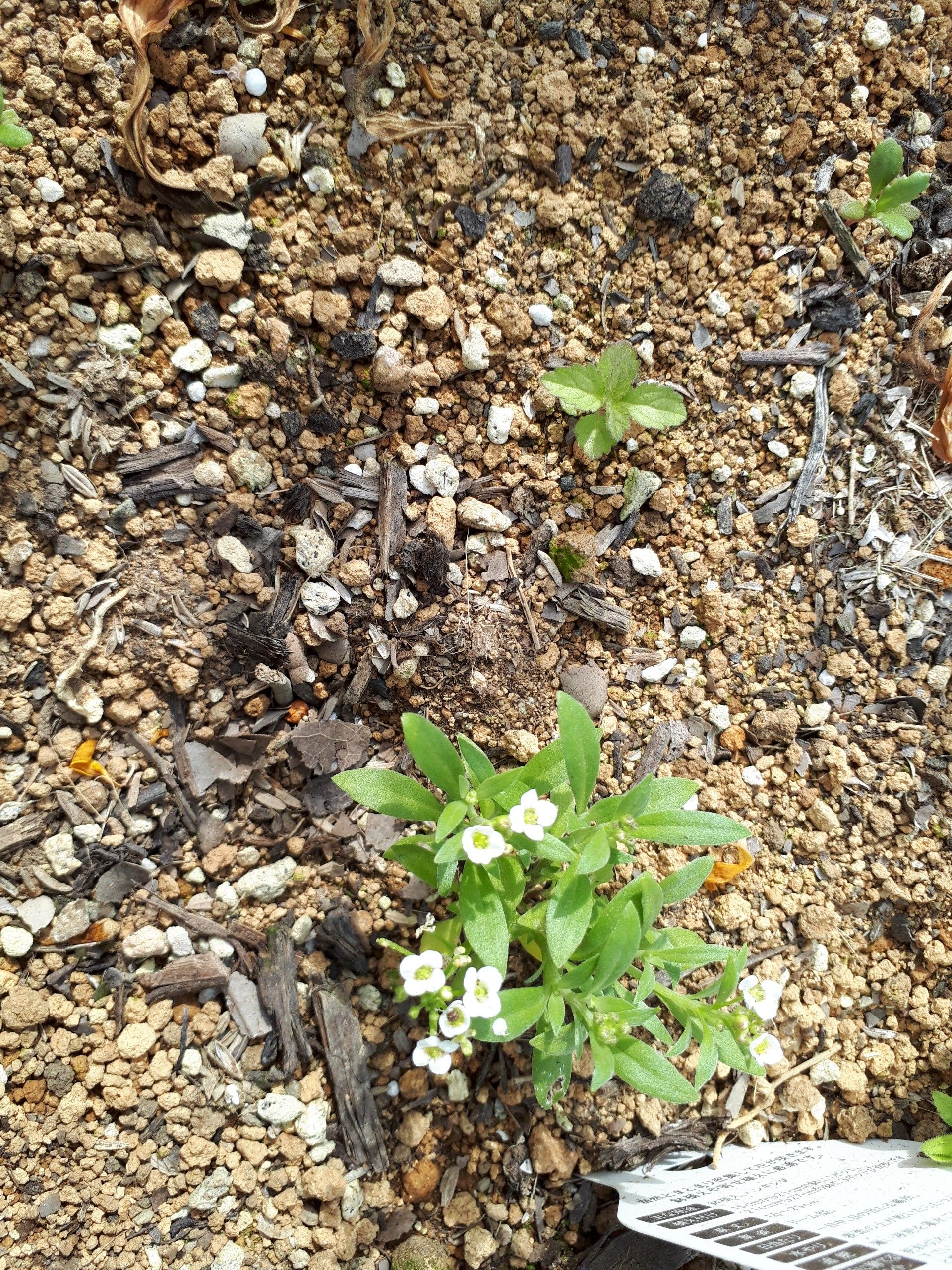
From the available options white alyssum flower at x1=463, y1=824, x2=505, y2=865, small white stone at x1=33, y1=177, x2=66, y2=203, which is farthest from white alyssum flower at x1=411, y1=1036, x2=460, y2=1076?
small white stone at x1=33, y1=177, x2=66, y2=203

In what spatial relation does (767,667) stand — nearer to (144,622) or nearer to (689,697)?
(689,697)

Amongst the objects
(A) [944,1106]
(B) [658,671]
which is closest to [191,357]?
(B) [658,671]

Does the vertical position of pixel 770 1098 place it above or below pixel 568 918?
below

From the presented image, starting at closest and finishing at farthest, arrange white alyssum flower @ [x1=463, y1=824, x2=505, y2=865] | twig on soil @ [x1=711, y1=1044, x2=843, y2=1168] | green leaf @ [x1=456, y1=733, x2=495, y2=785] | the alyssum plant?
white alyssum flower @ [x1=463, y1=824, x2=505, y2=865]
the alyssum plant
green leaf @ [x1=456, y1=733, x2=495, y2=785]
twig on soil @ [x1=711, y1=1044, x2=843, y2=1168]

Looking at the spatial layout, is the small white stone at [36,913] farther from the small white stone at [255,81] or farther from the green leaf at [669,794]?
the small white stone at [255,81]

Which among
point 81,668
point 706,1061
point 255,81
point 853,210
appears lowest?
point 706,1061

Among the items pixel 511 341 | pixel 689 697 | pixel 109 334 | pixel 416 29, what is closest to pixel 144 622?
pixel 109 334

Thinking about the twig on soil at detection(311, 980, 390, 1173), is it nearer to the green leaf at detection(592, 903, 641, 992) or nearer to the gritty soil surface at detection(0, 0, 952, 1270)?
the gritty soil surface at detection(0, 0, 952, 1270)

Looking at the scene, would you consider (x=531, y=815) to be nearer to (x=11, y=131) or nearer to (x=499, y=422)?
(x=499, y=422)
